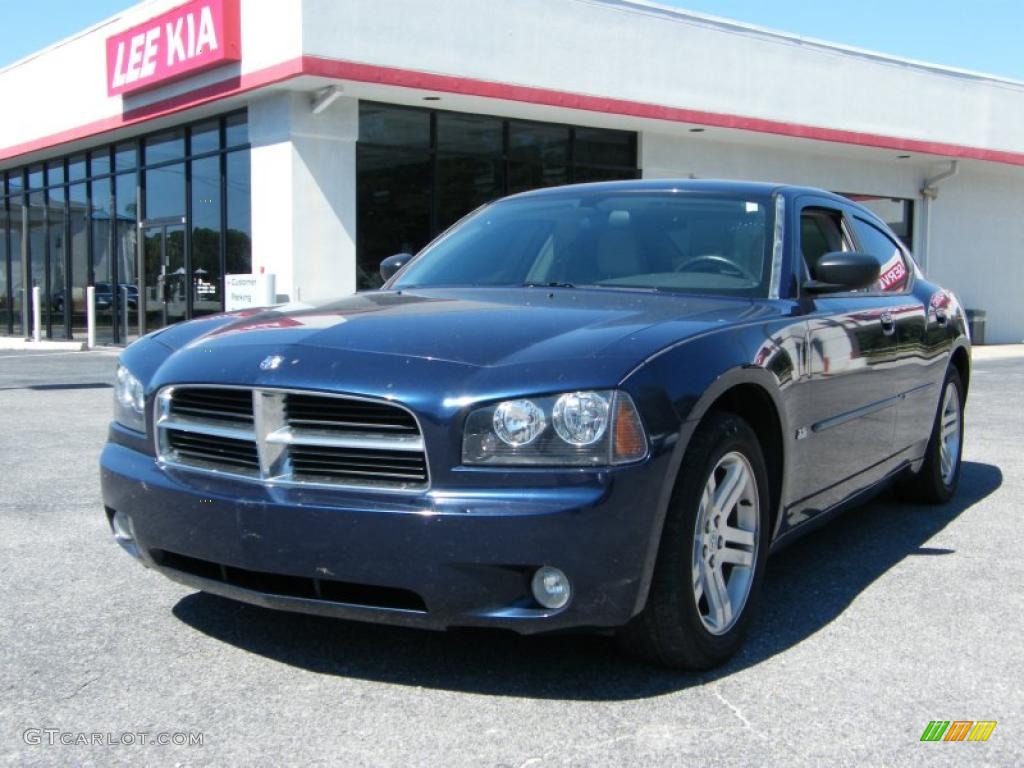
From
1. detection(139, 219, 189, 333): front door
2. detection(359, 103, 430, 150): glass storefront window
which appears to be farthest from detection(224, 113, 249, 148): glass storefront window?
detection(139, 219, 189, 333): front door

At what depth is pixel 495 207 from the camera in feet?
16.9

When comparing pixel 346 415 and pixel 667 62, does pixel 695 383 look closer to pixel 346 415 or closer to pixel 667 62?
pixel 346 415

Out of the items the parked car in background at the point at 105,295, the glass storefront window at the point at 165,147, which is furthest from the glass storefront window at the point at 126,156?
the parked car in background at the point at 105,295

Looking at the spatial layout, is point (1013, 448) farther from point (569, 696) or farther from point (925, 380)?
point (569, 696)

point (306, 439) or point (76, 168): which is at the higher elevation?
point (76, 168)

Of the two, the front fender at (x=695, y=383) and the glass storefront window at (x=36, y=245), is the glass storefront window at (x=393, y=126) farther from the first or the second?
the front fender at (x=695, y=383)

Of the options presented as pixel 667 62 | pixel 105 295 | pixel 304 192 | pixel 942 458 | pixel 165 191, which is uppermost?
pixel 667 62

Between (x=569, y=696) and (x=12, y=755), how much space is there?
4.76ft

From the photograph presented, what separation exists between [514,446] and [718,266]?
1651 millimetres

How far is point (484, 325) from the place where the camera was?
3.37m

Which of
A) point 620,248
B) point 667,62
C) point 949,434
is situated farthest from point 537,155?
point 620,248

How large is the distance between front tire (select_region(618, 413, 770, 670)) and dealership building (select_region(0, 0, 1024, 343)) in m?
11.4

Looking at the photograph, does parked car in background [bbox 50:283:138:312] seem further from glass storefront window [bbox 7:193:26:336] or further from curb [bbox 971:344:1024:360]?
curb [bbox 971:344:1024:360]

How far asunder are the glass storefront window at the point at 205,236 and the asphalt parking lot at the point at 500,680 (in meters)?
12.4
